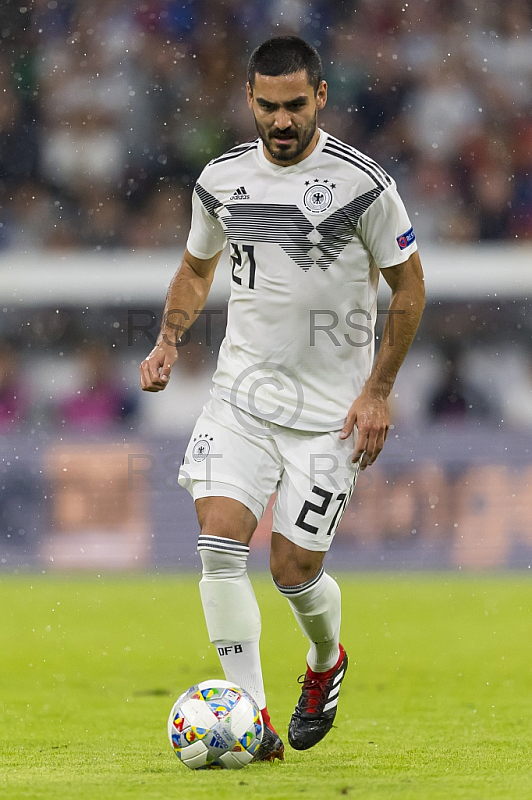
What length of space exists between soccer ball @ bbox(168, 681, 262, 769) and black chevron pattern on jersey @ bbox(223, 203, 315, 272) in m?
1.44

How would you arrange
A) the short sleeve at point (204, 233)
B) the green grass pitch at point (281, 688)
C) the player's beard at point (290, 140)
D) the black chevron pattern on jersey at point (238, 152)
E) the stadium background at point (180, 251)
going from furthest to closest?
the stadium background at point (180, 251) < the short sleeve at point (204, 233) < the black chevron pattern on jersey at point (238, 152) < the player's beard at point (290, 140) < the green grass pitch at point (281, 688)

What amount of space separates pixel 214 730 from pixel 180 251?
30.4 feet

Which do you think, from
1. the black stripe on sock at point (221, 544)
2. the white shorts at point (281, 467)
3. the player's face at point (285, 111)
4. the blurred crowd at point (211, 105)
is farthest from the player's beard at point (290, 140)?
the blurred crowd at point (211, 105)

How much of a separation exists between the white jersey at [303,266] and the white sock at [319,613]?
54cm

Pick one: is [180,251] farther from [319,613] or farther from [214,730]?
[214,730]

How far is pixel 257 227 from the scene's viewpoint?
4359mm

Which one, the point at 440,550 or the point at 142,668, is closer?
the point at 142,668

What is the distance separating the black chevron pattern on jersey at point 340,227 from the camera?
14.0ft

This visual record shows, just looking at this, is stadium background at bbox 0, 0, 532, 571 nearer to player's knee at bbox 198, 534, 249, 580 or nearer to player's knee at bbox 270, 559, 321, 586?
player's knee at bbox 270, 559, 321, 586

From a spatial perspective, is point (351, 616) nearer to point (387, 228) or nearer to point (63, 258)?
point (387, 228)

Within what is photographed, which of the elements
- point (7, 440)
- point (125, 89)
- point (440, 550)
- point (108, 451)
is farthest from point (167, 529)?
point (125, 89)

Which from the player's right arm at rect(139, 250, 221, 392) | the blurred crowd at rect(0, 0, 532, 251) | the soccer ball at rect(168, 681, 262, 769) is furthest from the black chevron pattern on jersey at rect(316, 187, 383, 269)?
the blurred crowd at rect(0, 0, 532, 251)

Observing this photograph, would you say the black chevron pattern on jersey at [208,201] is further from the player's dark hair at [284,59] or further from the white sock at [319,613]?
the white sock at [319,613]

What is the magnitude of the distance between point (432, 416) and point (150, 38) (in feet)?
16.2
